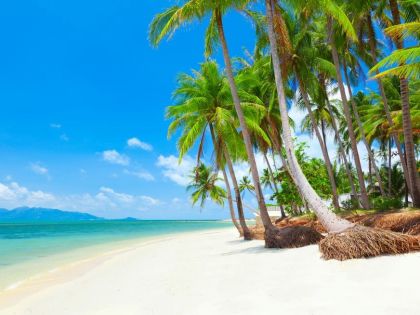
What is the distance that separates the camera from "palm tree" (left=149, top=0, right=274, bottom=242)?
1194 centimetres

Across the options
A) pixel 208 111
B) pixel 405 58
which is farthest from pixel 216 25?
pixel 405 58

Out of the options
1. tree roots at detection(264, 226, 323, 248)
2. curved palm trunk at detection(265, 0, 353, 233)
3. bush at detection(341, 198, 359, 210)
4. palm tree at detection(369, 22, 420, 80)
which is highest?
palm tree at detection(369, 22, 420, 80)

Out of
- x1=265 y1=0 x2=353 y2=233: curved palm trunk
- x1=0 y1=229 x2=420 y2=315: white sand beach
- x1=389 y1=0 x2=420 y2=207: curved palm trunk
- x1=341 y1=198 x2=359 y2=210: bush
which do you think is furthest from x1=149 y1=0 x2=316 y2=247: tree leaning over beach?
x1=341 y1=198 x2=359 y2=210: bush

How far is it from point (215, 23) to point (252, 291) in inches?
428

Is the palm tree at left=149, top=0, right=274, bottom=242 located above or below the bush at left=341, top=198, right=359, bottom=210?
above

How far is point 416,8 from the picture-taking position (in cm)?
1384

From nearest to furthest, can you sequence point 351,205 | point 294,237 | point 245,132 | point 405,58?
point 405,58, point 294,237, point 245,132, point 351,205

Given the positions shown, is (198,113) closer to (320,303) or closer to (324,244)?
(324,244)

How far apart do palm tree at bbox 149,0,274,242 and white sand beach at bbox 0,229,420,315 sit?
433 cm

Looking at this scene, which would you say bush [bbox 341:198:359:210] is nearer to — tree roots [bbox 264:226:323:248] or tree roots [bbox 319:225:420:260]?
tree roots [bbox 264:226:323:248]

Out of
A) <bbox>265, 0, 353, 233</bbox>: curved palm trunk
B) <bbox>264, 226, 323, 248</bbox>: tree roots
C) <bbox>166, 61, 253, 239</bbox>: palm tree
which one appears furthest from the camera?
<bbox>166, 61, 253, 239</bbox>: palm tree

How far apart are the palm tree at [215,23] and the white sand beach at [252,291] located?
433 centimetres

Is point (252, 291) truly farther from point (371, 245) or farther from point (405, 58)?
point (405, 58)

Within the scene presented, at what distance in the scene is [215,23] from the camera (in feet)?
43.8
